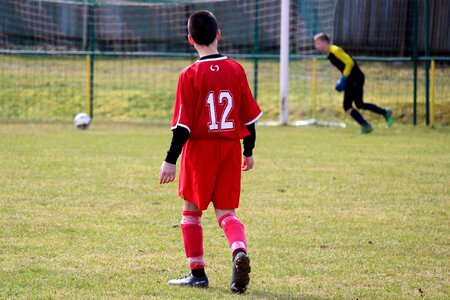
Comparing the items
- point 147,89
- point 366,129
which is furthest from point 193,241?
point 147,89

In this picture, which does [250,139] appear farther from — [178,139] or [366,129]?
[366,129]

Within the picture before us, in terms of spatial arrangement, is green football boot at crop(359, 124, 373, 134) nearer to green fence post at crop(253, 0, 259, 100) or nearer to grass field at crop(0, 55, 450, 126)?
grass field at crop(0, 55, 450, 126)

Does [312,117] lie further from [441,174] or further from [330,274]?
[330,274]

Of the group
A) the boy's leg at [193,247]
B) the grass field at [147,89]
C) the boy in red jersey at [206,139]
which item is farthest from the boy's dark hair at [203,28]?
the grass field at [147,89]

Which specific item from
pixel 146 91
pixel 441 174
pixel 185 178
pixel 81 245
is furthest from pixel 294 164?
pixel 146 91

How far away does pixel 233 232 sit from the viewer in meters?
5.23

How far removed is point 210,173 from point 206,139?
20 centimetres

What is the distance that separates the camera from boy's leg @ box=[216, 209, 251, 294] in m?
5.02

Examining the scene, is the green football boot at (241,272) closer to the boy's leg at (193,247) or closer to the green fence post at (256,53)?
the boy's leg at (193,247)

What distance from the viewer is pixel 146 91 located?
1939cm

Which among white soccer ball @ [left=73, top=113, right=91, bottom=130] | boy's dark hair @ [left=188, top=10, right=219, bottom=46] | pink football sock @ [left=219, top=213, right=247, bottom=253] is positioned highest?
boy's dark hair @ [left=188, top=10, right=219, bottom=46]

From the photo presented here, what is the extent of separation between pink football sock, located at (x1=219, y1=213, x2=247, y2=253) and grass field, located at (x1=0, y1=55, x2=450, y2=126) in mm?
11847

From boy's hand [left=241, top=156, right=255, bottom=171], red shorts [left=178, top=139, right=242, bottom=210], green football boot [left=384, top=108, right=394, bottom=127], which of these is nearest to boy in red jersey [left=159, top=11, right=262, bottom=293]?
red shorts [left=178, top=139, right=242, bottom=210]

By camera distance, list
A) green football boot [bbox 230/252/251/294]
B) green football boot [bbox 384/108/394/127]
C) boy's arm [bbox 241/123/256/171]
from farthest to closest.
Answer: green football boot [bbox 384/108/394/127] < boy's arm [bbox 241/123/256/171] < green football boot [bbox 230/252/251/294]
